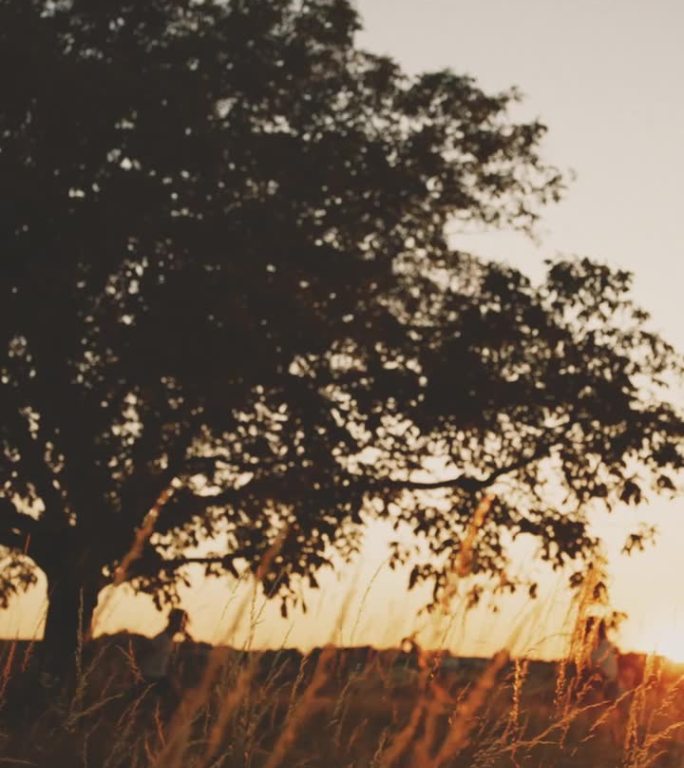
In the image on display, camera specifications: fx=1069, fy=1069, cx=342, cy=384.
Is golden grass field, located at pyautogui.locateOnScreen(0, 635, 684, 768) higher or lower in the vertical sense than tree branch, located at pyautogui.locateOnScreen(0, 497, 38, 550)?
lower

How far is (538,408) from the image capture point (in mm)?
15328

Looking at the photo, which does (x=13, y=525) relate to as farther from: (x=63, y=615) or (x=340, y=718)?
(x=340, y=718)

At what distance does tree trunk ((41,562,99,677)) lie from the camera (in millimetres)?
14406

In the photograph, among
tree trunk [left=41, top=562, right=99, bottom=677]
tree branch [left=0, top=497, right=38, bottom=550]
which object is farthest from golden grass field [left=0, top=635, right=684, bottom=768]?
tree branch [left=0, top=497, right=38, bottom=550]

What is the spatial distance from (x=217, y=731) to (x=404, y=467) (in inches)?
524

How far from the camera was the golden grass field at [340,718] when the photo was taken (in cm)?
283

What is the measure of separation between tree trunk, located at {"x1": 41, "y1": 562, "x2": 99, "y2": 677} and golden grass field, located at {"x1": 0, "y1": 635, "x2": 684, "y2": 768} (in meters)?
0.48

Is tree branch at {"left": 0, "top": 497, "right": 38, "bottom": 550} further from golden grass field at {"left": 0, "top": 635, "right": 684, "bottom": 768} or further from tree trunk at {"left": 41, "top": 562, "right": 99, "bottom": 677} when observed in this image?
golden grass field at {"left": 0, "top": 635, "right": 684, "bottom": 768}

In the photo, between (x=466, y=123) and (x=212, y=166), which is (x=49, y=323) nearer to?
(x=212, y=166)

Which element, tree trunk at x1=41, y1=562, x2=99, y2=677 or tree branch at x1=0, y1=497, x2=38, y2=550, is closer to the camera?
tree trunk at x1=41, y1=562, x2=99, y2=677

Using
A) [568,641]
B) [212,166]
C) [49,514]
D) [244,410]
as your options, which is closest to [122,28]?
[212,166]

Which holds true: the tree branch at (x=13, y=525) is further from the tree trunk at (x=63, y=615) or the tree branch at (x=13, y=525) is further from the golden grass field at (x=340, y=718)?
the golden grass field at (x=340, y=718)

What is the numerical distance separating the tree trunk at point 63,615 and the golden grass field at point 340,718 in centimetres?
48

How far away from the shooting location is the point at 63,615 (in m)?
15.1
